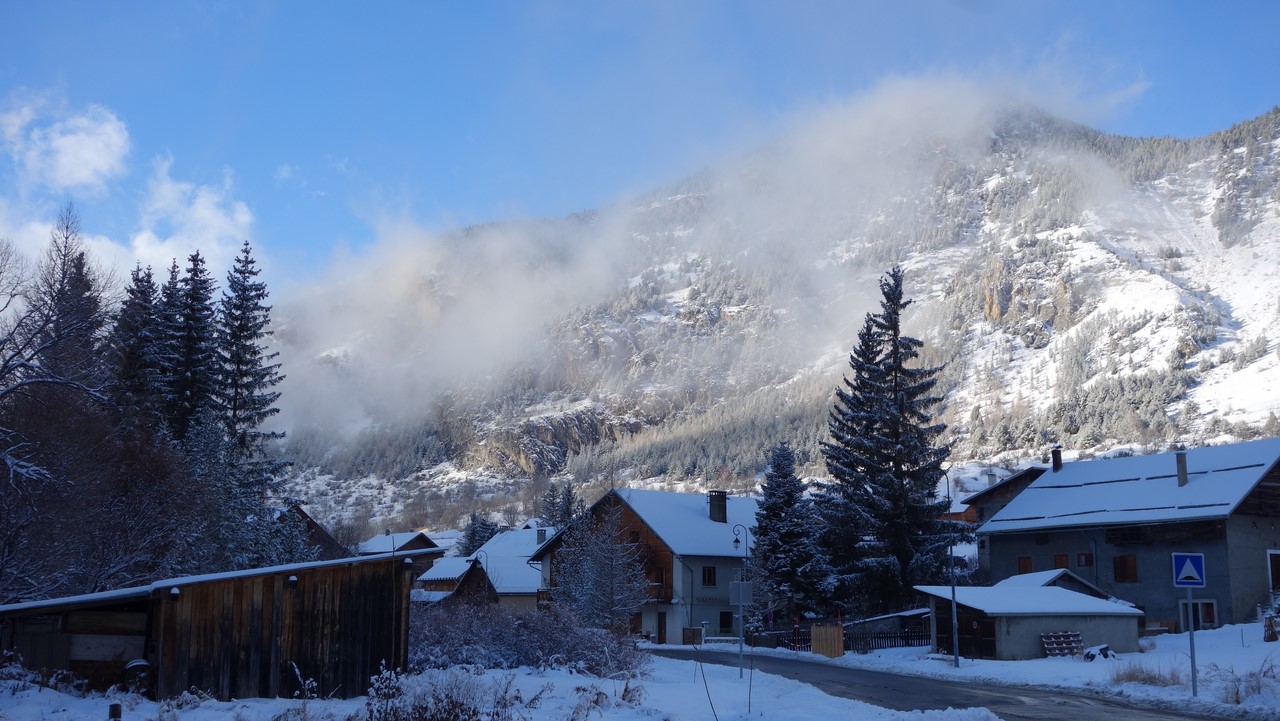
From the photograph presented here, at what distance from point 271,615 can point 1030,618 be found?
27.3 m

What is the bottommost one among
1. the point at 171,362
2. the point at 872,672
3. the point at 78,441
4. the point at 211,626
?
the point at 872,672

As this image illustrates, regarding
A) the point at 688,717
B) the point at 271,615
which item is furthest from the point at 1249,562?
the point at 271,615

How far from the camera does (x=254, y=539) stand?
40219 mm

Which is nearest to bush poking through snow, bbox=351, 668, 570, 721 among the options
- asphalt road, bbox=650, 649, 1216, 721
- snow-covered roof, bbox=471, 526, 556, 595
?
asphalt road, bbox=650, 649, 1216, 721

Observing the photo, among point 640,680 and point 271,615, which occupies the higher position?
point 271,615

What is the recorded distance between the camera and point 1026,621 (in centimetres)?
3606

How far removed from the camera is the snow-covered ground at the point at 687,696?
51.5ft

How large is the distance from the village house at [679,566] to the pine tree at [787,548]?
4664 mm

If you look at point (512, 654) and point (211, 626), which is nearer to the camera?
point (211, 626)

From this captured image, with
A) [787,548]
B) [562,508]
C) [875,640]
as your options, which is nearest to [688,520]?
[787,548]

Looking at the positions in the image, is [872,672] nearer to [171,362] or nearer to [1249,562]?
[1249,562]

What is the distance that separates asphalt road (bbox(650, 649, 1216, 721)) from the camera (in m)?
19.6

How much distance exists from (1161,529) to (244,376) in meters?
42.6

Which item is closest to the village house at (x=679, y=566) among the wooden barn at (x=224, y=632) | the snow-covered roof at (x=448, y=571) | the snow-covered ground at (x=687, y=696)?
the snow-covered roof at (x=448, y=571)
